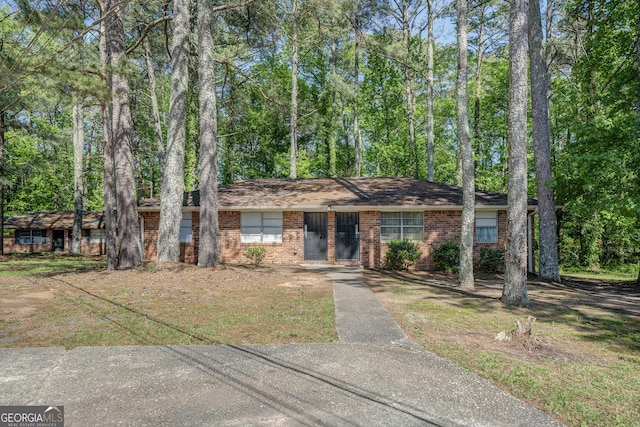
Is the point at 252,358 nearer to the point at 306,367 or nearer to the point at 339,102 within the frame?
the point at 306,367

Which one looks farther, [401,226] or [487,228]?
[401,226]

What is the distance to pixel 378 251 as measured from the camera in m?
14.3

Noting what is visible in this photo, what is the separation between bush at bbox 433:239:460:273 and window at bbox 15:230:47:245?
28480 mm

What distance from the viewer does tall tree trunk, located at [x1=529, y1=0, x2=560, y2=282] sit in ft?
38.3

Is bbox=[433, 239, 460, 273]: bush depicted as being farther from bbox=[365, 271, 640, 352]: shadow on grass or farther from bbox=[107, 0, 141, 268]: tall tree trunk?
bbox=[107, 0, 141, 268]: tall tree trunk

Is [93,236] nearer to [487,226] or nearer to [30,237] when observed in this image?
[30,237]

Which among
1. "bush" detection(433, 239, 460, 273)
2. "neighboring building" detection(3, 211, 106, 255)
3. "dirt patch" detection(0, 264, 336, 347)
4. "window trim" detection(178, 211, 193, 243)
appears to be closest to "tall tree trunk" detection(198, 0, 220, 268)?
"dirt patch" detection(0, 264, 336, 347)

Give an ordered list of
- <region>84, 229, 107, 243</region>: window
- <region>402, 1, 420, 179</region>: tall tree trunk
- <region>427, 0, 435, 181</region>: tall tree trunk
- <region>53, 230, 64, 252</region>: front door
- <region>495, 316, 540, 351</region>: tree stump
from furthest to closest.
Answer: <region>53, 230, 64, 252</region>: front door → <region>84, 229, 107, 243</region>: window → <region>402, 1, 420, 179</region>: tall tree trunk → <region>427, 0, 435, 181</region>: tall tree trunk → <region>495, 316, 540, 351</region>: tree stump

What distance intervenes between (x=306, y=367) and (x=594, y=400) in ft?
9.54

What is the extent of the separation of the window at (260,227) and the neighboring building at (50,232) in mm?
15905

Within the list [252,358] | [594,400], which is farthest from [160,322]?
[594,400]

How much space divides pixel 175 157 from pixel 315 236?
249 inches

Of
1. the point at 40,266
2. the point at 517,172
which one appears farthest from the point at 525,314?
the point at 40,266

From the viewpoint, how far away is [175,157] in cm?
1156
